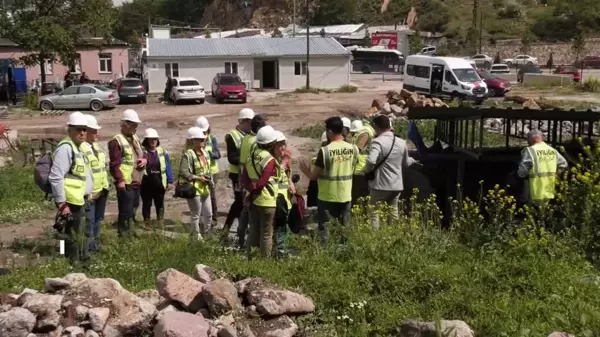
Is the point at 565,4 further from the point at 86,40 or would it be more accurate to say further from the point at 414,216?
the point at 414,216

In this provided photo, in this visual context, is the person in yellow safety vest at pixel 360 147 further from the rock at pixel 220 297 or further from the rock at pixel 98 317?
the rock at pixel 98 317

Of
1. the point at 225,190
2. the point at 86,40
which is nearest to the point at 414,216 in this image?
the point at 225,190

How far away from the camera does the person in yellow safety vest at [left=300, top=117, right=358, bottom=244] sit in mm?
7449

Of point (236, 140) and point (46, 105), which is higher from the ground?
point (236, 140)

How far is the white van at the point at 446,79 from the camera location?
33.8 m

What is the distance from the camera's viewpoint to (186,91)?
117 feet

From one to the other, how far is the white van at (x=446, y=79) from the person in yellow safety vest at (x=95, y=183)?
27.6 meters

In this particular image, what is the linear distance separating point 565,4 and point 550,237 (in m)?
91.1

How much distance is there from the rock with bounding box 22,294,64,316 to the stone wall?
73289 mm

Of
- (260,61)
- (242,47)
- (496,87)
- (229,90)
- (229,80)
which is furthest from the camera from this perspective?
(242,47)

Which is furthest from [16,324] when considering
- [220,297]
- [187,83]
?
[187,83]

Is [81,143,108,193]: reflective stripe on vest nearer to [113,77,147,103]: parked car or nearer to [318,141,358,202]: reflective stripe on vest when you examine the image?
[318,141,358,202]: reflective stripe on vest

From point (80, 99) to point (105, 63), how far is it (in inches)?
691

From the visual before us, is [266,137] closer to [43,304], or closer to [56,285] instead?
[56,285]
